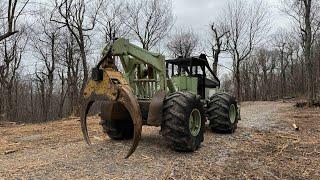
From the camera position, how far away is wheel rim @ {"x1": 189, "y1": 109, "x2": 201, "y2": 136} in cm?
653

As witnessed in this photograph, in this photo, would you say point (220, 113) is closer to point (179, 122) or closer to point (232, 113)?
point (232, 113)

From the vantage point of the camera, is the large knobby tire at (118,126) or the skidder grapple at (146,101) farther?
the large knobby tire at (118,126)

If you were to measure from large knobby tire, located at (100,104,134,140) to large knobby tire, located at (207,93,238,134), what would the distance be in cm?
217

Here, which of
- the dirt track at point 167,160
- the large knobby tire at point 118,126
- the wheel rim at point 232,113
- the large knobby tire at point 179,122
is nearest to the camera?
the dirt track at point 167,160

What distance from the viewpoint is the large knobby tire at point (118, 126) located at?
732 cm

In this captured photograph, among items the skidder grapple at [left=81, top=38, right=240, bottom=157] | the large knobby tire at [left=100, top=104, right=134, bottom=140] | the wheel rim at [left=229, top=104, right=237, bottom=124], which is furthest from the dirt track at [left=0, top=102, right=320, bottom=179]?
the wheel rim at [left=229, top=104, right=237, bottom=124]

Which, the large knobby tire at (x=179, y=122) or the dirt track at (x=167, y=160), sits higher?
the large knobby tire at (x=179, y=122)

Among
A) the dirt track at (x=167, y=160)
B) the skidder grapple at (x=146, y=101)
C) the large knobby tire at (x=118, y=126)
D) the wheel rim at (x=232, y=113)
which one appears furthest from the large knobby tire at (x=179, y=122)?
the wheel rim at (x=232, y=113)

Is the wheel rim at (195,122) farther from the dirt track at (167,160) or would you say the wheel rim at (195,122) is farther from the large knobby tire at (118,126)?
the large knobby tire at (118,126)

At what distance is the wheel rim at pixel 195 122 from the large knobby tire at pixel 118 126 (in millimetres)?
1542

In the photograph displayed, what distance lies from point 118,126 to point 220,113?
2627 millimetres

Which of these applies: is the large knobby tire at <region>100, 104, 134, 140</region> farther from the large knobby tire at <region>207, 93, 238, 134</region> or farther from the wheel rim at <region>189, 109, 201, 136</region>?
the large knobby tire at <region>207, 93, 238, 134</region>

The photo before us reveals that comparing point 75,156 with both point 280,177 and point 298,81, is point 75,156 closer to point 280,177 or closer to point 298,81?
point 280,177

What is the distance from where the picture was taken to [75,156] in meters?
6.07
